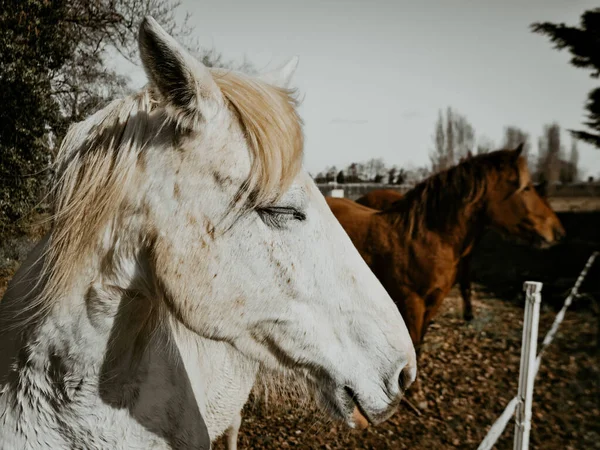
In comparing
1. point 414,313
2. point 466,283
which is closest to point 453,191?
point 414,313

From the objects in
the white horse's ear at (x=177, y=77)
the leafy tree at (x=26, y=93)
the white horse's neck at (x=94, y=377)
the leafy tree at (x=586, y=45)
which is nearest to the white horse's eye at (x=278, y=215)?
the white horse's ear at (x=177, y=77)

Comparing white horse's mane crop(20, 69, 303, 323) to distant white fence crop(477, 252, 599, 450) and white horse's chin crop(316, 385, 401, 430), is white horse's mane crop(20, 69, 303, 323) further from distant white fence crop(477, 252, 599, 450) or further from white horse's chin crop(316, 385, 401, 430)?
distant white fence crop(477, 252, 599, 450)

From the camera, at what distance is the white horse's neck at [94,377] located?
48.3 inches

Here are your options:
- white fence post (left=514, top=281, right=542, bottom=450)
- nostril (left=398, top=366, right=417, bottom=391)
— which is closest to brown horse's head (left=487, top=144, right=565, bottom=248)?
white fence post (left=514, top=281, right=542, bottom=450)

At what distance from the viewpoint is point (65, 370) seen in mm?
1245

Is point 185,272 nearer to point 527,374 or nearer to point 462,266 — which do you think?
point 527,374

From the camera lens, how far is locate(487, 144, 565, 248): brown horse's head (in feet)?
16.6

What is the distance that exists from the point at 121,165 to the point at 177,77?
0.31 m

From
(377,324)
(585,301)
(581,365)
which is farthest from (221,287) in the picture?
(585,301)

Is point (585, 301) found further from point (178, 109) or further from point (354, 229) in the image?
point (178, 109)

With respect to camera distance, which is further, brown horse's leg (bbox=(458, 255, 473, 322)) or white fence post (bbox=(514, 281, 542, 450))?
brown horse's leg (bbox=(458, 255, 473, 322))

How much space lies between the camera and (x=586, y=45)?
444 inches

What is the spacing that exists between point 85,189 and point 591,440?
5477 mm

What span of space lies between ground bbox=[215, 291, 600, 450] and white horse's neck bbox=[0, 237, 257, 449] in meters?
1.53
